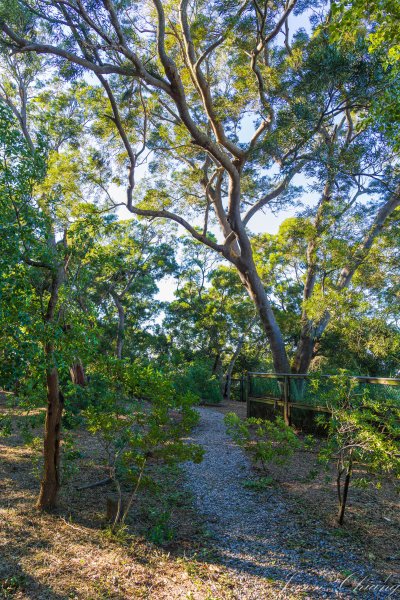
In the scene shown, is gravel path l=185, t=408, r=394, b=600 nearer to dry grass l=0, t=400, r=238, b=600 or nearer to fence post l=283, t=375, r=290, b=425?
dry grass l=0, t=400, r=238, b=600

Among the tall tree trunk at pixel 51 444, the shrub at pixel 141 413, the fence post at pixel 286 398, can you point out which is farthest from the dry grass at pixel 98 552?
the fence post at pixel 286 398

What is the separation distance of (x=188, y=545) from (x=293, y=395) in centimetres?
503

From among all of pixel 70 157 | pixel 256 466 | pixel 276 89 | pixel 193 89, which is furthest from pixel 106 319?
pixel 256 466

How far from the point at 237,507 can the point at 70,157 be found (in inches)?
416

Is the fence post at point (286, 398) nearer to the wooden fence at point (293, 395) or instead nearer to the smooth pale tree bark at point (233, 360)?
the wooden fence at point (293, 395)

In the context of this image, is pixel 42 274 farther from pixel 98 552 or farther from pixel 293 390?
pixel 293 390

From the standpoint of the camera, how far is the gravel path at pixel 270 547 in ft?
9.10

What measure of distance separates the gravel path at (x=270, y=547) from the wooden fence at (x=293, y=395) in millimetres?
1513

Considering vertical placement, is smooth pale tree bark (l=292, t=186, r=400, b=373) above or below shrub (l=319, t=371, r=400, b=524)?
above

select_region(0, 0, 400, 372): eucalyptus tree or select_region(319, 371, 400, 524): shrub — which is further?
select_region(0, 0, 400, 372): eucalyptus tree

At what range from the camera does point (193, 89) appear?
11.4 m

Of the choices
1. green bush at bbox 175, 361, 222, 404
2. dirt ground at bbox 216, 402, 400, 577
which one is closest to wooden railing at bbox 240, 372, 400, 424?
dirt ground at bbox 216, 402, 400, 577

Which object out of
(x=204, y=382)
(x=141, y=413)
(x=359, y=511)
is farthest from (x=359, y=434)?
(x=204, y=382)

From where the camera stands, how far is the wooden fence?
5024 millimetres
